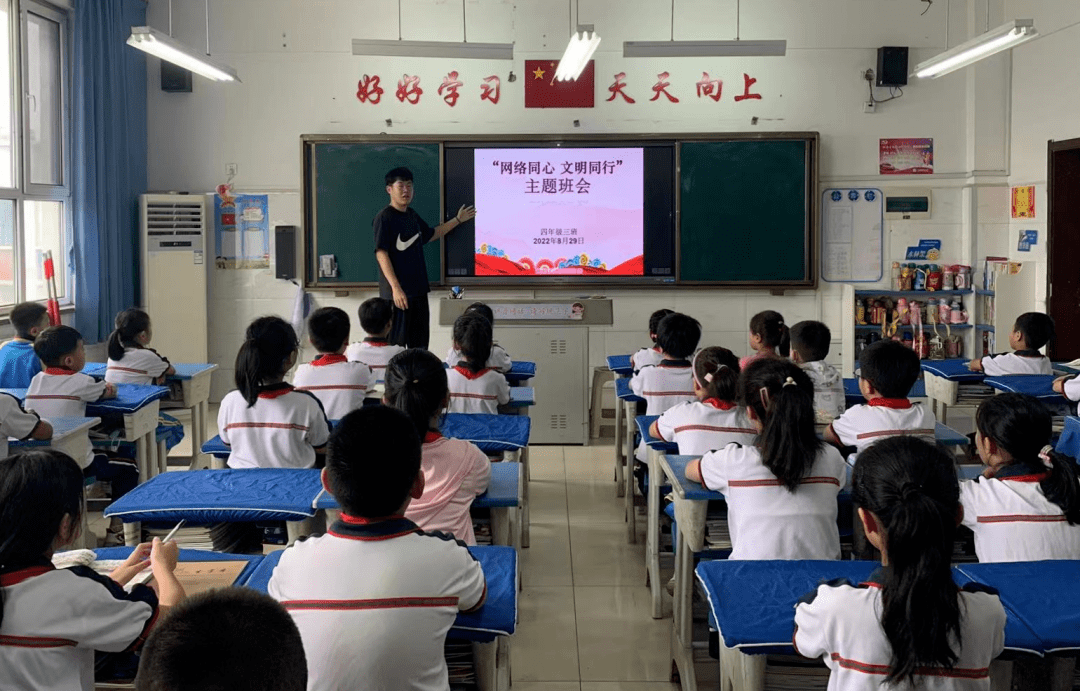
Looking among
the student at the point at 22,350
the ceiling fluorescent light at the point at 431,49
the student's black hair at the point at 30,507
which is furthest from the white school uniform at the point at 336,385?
the ceiling fluorescent light at the point at 431,49

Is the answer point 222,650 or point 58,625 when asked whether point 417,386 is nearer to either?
point 58,625

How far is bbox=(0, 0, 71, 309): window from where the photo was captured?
6.20 m

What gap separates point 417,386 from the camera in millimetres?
2686

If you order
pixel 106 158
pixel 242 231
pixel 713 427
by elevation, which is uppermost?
pixel 106 158

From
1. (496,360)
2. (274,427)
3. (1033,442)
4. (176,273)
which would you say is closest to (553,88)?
(176,273)

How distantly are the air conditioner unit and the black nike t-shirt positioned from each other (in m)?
1.88

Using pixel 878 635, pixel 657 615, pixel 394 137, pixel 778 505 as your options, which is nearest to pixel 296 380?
pixel 657 615

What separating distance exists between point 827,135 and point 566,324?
2475 mm

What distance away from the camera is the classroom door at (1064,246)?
6672 millimetres

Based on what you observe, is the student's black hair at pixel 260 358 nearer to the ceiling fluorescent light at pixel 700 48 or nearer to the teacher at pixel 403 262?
the teacher at pixel 403 262

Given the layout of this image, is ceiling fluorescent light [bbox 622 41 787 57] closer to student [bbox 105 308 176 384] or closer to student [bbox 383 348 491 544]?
student [bbox 105 308 176 384]

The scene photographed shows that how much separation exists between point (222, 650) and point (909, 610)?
106 centimetres

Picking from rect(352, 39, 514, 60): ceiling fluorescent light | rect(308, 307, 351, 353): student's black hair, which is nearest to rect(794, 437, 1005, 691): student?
rect(308, 307, 351, 353): student's black hair

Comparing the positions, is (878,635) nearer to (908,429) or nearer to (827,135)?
(908,429)
